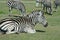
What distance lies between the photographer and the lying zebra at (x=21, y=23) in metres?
11.7

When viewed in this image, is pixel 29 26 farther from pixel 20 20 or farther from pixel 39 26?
pixel 39 26

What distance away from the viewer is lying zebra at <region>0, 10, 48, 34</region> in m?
11.7

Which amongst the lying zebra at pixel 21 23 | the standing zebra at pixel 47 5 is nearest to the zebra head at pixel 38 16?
the lying zebra at pixel 21 23

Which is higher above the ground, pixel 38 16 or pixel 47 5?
pixel 38 16

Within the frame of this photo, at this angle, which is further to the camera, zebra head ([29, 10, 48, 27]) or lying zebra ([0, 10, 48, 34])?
zebra head ([29, 10, 48, 27])

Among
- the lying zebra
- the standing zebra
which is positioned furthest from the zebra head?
the standing zebra

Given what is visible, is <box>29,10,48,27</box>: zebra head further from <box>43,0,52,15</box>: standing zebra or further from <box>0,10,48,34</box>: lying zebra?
<box>43,0,52,15</box>: standing zebra

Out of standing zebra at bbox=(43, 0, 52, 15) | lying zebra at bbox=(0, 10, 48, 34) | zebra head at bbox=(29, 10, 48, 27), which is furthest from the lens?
standing zebra at bbox=(43, 0, 52, 15)

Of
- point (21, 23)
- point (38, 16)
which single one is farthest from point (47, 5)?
point (21, 23)

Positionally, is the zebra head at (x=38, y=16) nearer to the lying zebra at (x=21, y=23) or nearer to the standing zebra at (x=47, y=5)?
the lying zebra at (x=21, y=23)

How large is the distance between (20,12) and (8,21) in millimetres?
11267

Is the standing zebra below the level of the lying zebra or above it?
below

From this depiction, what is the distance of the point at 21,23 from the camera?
477 inches

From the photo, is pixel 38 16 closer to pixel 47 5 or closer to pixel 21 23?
pixel 21 23
